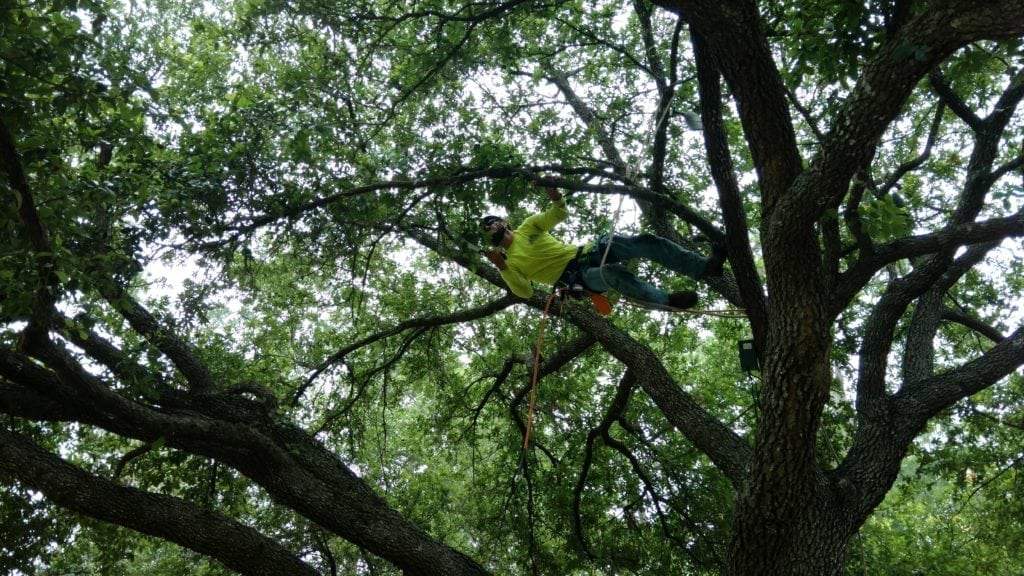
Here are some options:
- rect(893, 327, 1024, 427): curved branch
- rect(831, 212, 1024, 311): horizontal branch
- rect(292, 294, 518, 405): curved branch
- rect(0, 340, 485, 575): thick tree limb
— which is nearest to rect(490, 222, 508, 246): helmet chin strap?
rect(292, 294, 518, 405): curved branch

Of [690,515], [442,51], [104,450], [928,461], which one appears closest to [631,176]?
[442,51]

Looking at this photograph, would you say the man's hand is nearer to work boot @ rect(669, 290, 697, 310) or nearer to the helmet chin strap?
the helmet chin strap

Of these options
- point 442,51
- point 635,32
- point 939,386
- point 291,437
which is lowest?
point 939,386

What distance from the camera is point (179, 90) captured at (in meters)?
8.97

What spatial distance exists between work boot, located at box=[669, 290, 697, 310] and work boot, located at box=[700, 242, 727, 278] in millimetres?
358

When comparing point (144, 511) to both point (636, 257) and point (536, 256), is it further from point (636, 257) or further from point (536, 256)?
point (636, 257)

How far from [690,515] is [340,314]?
5174 mm

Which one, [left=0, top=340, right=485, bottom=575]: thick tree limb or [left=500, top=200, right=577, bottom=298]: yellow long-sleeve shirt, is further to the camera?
[left=500, top=200, right=577, bottom=298]: yellow long-sleeve shirt

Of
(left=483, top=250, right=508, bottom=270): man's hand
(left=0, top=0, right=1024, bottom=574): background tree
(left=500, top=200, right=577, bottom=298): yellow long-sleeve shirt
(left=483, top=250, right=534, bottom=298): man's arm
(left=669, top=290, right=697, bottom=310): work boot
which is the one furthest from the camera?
(left=500, top=200, right=577, bottom=298): yellow long-sleeve shirt

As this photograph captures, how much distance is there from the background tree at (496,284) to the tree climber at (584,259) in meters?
0.29

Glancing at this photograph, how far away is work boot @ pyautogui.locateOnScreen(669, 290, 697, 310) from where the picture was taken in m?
5.34

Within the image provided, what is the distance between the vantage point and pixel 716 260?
16.1 feet

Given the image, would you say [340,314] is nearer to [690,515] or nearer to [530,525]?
[530,525]

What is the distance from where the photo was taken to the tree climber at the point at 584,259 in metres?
5.20
